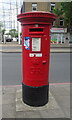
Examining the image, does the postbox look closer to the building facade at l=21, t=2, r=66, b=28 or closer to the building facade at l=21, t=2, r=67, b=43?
the building facade at l=21, t=2, r=67, b=43

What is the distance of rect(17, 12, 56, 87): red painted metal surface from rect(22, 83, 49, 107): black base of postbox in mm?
102

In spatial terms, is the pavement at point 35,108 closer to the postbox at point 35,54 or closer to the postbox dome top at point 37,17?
the postbox at point 35,54

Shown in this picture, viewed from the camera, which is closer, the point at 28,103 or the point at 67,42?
the point at 28,103

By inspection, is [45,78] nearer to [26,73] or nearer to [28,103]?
[26,73]

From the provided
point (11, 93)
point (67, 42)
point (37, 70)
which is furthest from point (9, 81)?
point (67, 42)

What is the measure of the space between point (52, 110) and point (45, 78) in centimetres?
76

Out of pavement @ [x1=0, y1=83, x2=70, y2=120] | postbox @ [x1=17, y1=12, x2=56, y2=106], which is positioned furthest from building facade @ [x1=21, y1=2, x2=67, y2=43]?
postbox @ [x1=17, y1=12, x2=56, y2=106]

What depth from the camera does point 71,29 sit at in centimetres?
3006

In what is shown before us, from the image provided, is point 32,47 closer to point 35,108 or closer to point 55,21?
point 35,108

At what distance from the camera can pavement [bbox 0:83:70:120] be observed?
9.68 ft

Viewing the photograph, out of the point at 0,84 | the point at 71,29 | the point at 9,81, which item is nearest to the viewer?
the point at 0,84

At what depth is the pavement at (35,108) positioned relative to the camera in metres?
2.95

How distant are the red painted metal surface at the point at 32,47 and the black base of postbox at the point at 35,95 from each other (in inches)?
4.0

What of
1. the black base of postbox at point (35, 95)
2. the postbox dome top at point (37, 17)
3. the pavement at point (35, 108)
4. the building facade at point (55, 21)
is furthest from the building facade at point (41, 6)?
the black base of postbox at point (35, 95)
